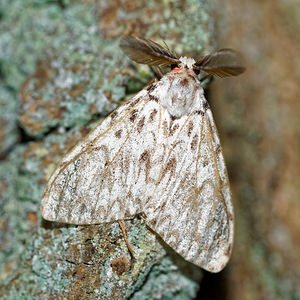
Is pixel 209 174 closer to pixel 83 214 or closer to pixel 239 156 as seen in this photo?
pixel 83 214

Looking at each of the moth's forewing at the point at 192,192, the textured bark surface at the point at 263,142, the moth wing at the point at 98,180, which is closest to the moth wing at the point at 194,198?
the moth's forewing at the point at 192,192

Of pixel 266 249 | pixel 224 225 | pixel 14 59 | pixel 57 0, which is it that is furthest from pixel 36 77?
pixel 266 249

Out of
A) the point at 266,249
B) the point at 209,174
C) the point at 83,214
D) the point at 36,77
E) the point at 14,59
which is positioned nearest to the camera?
the point at 83,214

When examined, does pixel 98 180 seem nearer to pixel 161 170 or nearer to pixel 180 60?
pixel 161 170

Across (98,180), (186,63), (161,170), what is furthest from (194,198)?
(186,63)

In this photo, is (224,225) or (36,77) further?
(36,77)

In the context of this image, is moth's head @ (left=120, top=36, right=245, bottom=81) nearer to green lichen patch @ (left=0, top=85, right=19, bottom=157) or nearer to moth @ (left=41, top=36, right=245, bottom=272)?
moth @ (left=41, top=36, right=245, bottom=272)
